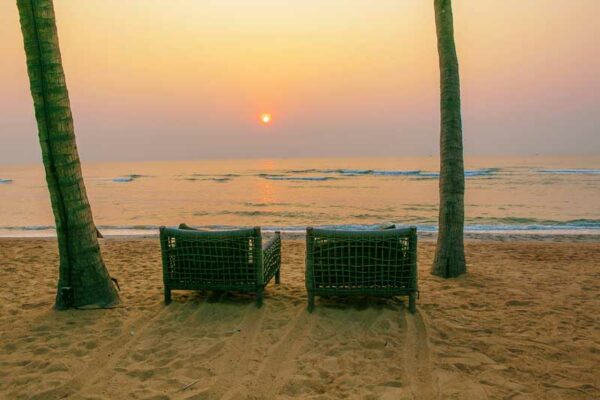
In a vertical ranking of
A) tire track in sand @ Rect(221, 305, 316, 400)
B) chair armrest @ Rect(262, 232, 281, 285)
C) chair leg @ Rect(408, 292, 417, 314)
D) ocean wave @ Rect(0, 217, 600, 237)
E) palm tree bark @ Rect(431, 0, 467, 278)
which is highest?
palm tree bark @ Rect(431, 0, 467, 278)

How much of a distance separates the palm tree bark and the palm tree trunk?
4223mm

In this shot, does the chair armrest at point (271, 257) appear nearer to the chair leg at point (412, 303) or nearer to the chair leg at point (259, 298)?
the chair leg at point (259, 298)

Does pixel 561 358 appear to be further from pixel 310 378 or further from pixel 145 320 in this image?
pixel 145 320

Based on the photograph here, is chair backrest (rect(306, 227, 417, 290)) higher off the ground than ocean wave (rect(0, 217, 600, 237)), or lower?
higher

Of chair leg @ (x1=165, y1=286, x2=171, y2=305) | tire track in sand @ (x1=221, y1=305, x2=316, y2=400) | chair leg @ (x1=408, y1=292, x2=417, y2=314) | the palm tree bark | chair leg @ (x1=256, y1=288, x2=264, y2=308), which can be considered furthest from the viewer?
the palm tree bark

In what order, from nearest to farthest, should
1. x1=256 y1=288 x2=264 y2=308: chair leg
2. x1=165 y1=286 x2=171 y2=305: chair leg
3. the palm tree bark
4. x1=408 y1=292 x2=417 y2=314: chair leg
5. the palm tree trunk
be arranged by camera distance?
the palm tree trunk → x1=408 y1=292 x2=417 y2=314: chair leg → x1=256 y1=288 x2=264 y2=308: chair leg → x1=165 y1=286 x2=171 y2=305: chair leg → the palm tree bark

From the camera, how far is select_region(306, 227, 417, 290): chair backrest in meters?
4.09

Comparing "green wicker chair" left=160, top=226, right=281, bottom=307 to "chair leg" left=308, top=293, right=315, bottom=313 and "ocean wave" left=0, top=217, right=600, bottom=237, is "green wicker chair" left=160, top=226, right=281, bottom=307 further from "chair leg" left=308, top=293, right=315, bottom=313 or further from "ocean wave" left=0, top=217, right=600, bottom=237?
"ocean wave" left=0, top=217, right=600, bottom=237

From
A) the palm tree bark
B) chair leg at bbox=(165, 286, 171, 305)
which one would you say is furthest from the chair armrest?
the palm tree bark

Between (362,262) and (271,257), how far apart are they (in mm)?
1201

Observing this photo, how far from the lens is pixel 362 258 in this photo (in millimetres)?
4137

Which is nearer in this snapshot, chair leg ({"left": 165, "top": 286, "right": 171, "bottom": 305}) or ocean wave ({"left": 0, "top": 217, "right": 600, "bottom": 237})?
chair leg ({"left": 165, "top": 286, "right": 171, "bottom": 305})

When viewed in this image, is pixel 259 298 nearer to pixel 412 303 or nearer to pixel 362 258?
pixel 362 258

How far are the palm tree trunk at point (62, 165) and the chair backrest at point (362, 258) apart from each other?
2276 millimetres
